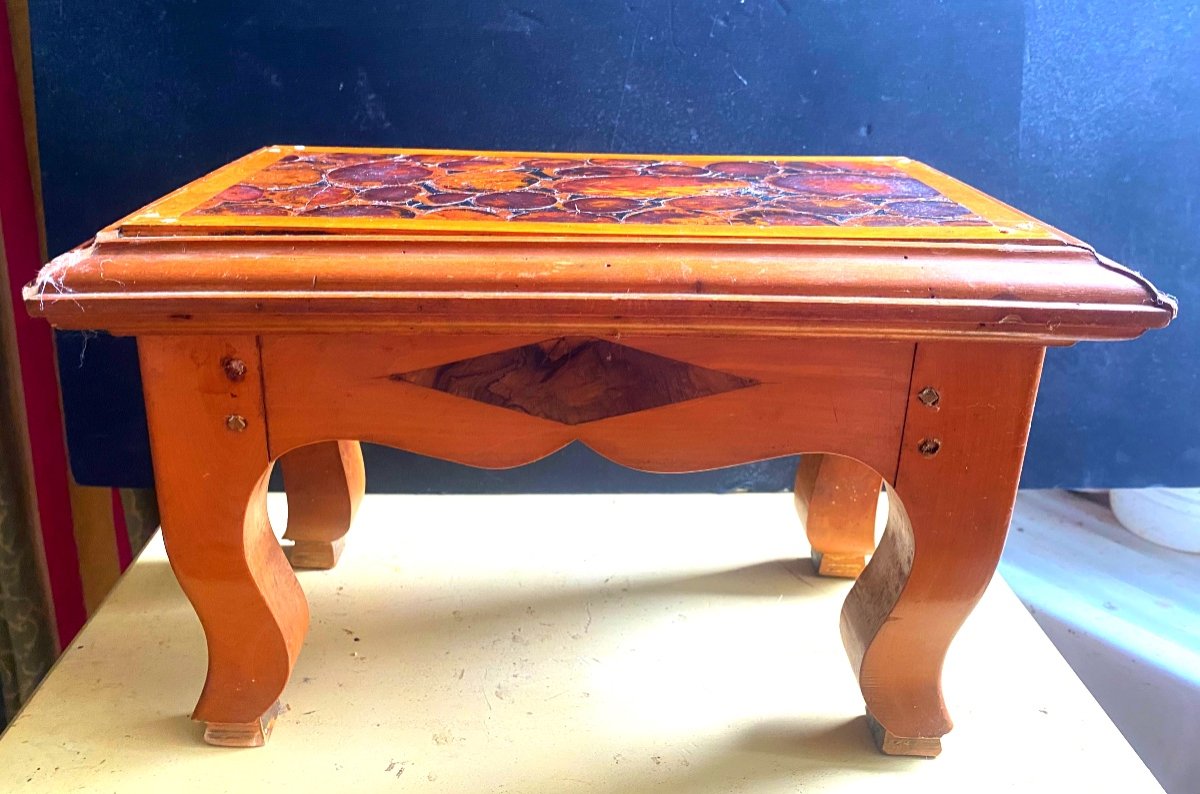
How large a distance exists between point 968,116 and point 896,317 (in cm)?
65

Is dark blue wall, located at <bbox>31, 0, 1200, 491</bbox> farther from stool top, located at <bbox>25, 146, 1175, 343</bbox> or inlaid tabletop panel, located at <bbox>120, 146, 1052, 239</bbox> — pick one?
stool top, located at <bbox>25, 146, 1175, 343</bbox>

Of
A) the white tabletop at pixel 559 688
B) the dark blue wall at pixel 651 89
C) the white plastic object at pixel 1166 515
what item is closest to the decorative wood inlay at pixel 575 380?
the white tabletop at pixel 559 688

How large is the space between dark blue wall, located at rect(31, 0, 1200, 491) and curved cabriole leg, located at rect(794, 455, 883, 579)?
1.36 feet

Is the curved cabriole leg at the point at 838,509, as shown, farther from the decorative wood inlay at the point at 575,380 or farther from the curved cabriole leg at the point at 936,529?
the decorative wood inlay at the point at 575,380

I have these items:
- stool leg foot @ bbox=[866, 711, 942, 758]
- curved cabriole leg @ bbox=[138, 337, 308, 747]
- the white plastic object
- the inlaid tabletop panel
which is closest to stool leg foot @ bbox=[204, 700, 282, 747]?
curved cabriole leg @ bbox=[138, 337, 308, 747]

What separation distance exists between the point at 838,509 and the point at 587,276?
557 millimetres

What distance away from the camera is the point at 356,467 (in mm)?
1097

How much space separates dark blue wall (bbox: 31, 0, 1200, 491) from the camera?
3.50 ft

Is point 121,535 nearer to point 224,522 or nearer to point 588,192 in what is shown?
point 224,522

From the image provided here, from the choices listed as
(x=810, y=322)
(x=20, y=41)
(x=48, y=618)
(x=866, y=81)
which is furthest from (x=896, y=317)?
(x=48, y=618)

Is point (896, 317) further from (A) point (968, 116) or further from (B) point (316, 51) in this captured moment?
(B) point (316, 51)

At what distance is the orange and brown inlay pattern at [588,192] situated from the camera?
703 mm

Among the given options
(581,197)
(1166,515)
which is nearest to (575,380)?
(581,197)

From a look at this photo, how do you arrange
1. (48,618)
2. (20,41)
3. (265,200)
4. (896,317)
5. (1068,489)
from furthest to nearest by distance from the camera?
(1068,489) < (48,618) < (20,41) < (265,200) < (896,317)
